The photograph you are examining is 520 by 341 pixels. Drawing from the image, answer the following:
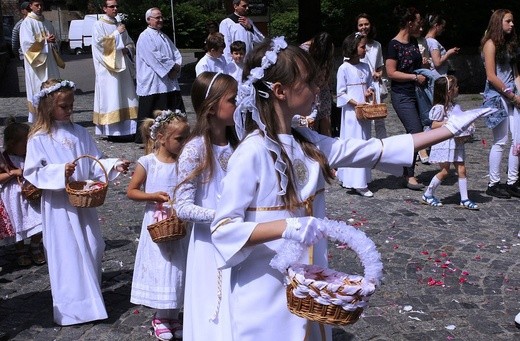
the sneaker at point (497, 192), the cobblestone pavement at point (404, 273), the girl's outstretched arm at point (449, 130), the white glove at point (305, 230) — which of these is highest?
the girl's outstretched arm at point (449, 130)

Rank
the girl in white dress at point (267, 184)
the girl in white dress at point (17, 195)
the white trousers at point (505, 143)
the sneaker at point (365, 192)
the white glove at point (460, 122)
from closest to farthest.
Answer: the girl in white dress at point (267, 184) → the white glove at point (460, 122) → the girl in white dress at point (17, 195) → the white trousers at point (505, 143) → the sneaker at point (365, 192)

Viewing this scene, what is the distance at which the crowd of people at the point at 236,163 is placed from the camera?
300 centimetres

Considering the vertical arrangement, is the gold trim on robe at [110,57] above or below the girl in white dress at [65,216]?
above

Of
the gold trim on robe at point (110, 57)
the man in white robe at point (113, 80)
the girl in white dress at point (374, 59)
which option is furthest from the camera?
the gold trim on robe at point (110, 57)

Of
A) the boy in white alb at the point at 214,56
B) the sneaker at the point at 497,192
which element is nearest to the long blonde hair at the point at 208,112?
the sneaker at the point at 497,192

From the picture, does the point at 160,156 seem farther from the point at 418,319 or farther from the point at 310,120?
the point at 310,120

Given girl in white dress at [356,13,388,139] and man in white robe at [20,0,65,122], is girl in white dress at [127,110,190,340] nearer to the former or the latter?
girl in white dress at [356,13,388,139]

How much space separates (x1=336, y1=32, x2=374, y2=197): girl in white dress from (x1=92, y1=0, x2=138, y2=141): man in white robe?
4.29 metres

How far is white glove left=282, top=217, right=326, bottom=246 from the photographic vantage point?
272 centimetres

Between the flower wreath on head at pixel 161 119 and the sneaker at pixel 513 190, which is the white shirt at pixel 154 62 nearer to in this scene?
the sneaker at pixel 513 190

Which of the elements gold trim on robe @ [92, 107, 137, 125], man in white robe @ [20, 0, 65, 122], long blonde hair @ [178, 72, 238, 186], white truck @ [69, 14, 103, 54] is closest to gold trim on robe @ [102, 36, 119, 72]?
gold trim on robe @ [92, 107, 137, 125]

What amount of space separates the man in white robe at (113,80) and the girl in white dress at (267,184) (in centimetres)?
909

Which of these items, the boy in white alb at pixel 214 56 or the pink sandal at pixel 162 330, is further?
the boy in white alb at pixel 214 56

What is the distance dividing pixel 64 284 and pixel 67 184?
74 cm
